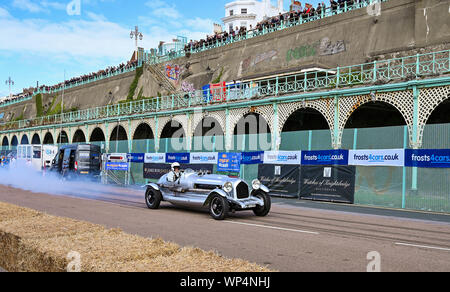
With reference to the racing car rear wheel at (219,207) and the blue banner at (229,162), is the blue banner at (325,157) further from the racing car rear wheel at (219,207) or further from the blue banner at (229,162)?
the racing car rear wheel at (219,207)

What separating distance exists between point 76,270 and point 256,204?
8398mm

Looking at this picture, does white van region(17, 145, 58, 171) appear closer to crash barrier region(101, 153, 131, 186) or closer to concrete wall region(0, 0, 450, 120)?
crash barrier region(101, 153, 131, 186)

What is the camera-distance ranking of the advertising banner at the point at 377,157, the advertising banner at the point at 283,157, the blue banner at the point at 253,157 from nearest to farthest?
the advertising banner at the point at 377,157 → the advertising banner at the point at 283,157 → the blue banner at the point at 253,157

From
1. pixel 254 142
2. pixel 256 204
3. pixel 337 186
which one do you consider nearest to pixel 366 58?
pixel 254 142

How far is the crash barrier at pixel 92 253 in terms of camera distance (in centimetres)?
455

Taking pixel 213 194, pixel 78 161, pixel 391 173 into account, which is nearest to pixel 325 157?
pixel 391 173

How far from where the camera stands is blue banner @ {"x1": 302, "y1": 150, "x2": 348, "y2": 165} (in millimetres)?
18906

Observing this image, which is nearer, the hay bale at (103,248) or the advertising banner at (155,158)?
the hay bale at (103,248)

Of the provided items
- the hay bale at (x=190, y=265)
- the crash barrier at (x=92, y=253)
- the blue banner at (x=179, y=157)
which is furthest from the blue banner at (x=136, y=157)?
the hay bale at (x=190, y=265)

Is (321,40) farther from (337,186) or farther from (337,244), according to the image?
(337,244)

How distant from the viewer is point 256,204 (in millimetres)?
12469

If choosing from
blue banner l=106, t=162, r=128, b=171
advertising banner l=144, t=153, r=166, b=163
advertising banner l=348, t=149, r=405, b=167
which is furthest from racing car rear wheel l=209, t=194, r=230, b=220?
blue banner l=106, t=162, r=128, b=171

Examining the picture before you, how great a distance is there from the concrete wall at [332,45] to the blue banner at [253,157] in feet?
31.8
